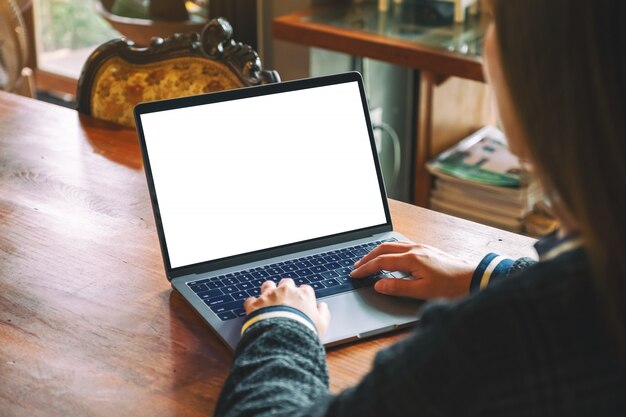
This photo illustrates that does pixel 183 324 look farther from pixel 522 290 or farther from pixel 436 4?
pixel 436 4

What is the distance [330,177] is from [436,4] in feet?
4.94

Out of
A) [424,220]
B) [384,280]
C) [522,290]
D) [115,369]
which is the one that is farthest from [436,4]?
[522,290]

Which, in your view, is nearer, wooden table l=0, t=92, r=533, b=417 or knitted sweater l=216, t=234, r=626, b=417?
knitted sweater l=216, t=234, r=626, b=417

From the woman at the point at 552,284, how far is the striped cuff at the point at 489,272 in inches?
16.2

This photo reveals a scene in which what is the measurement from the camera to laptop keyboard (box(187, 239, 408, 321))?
Answer: 119 cm

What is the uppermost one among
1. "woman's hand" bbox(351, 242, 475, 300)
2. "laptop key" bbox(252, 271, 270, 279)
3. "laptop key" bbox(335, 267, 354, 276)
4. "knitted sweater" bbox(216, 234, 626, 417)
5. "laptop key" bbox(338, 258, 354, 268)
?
"knitted sweater" bbox(216, 234, 626, 417)

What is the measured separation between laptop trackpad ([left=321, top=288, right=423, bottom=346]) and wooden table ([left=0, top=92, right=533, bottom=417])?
0.02 meters

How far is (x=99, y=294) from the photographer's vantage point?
1248 mm

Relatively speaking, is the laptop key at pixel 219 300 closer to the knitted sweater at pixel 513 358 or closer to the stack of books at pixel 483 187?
the knitted sweater at pixel 513 358

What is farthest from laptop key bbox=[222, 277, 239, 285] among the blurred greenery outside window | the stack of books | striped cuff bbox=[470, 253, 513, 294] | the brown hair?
the blurred greenery outside window

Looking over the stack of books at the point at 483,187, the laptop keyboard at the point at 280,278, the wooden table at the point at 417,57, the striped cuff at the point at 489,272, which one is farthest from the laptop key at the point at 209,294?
the stack of books at the point at 483,187

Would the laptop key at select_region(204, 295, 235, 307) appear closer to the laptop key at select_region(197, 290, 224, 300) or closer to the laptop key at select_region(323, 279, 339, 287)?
the laptop key at select_region(197, 290, 224, 300)

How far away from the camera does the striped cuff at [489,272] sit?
119 cm

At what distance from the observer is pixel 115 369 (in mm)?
1078
